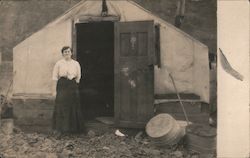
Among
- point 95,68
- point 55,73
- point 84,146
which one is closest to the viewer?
point 84,146

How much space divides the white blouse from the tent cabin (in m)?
0.06

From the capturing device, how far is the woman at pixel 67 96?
5.46m

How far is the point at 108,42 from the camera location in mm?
6859

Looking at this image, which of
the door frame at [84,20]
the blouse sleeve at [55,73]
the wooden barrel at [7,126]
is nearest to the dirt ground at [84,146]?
the wooden barrel at [7,126]

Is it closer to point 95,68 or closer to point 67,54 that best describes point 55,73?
point 67,54

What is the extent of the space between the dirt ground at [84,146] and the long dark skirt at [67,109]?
103 millimetres

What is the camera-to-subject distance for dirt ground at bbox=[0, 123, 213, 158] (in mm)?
5285

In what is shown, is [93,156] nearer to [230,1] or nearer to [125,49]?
[125,49]

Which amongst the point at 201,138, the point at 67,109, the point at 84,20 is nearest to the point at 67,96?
the point at 67,109

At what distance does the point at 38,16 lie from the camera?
223 inches

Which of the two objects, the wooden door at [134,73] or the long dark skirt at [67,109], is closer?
the long dark skirt at [67,109]

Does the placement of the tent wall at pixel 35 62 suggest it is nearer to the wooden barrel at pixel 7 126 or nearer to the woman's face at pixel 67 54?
the woman's face at pixel 67 54

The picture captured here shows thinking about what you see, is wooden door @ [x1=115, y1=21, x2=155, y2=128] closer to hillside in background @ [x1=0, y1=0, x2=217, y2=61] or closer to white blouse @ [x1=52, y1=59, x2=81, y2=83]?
hillside in background @ [x1=0, y1=0, x2=217, y2=61]

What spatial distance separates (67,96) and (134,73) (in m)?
0.78
